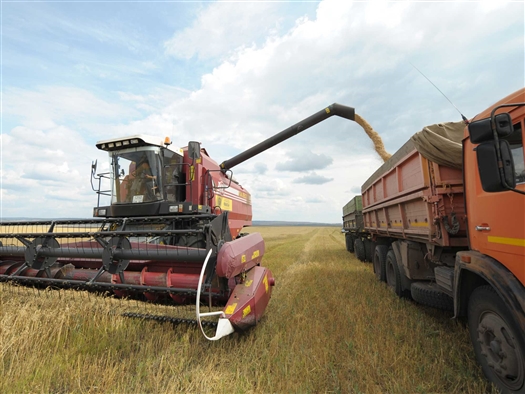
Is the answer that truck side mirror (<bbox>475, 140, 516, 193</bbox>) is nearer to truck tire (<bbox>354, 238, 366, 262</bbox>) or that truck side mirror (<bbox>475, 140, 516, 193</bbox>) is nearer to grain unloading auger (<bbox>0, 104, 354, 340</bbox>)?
grain unloading auger (<bbox>0, 104, 354, 340</bbox>)

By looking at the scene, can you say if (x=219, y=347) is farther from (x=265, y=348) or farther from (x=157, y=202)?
(x=157, y=202)

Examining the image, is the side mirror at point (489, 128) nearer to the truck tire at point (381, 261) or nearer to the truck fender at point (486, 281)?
the truck fender at point (486, 281)

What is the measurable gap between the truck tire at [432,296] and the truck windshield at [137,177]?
4607 mm

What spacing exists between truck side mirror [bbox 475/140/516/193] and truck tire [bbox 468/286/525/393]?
1.01 m

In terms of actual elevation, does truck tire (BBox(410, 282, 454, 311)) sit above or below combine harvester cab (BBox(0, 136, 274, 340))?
below

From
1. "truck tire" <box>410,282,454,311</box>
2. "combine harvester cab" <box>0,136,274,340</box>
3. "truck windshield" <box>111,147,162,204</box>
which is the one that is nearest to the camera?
"combine harvester cab" <box>0,136,274,340</box>

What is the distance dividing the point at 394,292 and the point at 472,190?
3104mm

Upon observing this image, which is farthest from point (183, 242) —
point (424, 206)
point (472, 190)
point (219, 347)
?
point (472, 190)

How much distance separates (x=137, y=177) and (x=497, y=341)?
19.1ft

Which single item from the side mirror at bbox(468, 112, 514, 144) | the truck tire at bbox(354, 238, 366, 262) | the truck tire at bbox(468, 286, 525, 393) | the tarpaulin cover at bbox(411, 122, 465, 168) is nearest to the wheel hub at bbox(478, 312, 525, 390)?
the truck tire at bbox(468, 286, 525, 393)

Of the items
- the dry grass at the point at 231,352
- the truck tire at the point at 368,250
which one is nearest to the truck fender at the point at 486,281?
the dry grass at the point at 231,352

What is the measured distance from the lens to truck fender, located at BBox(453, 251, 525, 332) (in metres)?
2.07

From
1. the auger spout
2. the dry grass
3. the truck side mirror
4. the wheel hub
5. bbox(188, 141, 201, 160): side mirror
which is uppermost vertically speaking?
the auger spout

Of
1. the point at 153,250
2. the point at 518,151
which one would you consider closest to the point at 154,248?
the point at 153,250
